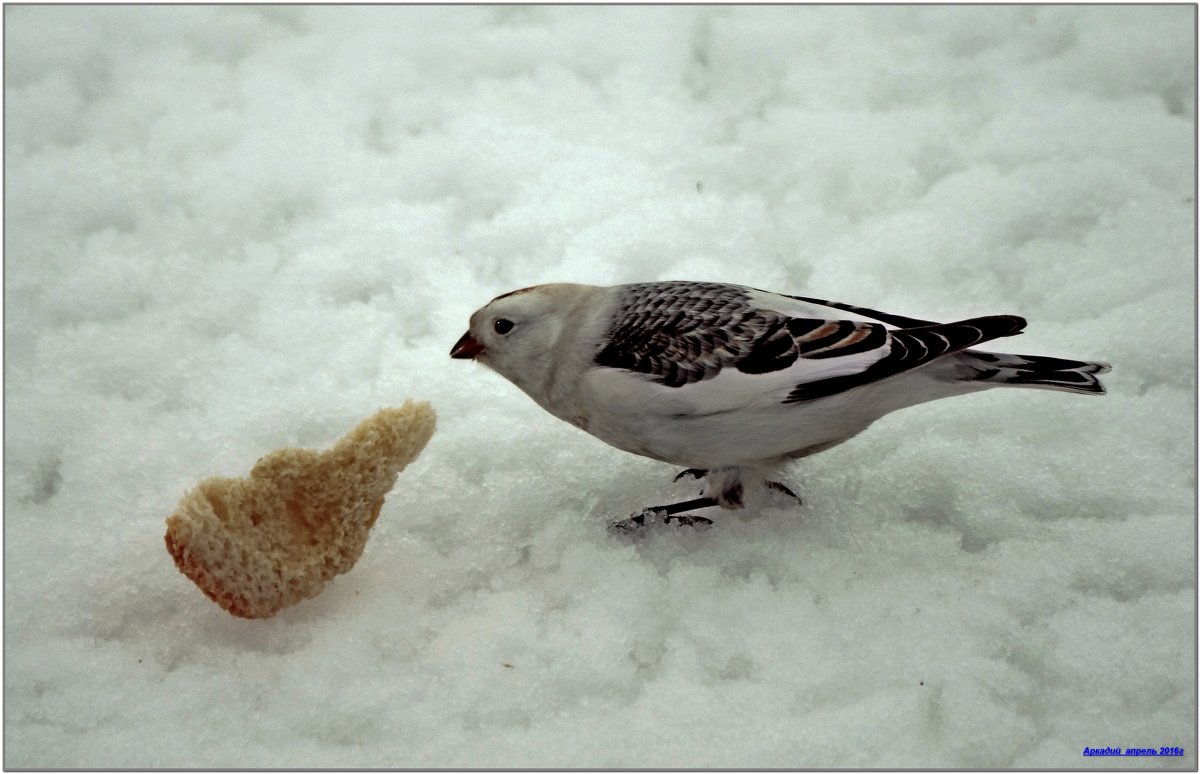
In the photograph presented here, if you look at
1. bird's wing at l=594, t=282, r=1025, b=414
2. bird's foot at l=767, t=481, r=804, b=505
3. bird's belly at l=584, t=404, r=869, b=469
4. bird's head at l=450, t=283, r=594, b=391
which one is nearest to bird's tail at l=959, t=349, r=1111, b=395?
bird's wing at l=594, t=282, r=1025, b=414

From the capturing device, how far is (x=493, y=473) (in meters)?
3.60

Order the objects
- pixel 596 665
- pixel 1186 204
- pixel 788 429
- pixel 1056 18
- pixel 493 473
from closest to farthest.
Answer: pixel 596 665 < pixel 788 429 < pixel 493 473 < pixel 1186 204 < pixel 1056 18

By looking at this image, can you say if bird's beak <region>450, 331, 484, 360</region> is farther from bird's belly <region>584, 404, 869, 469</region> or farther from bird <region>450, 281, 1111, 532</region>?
bird's belly <region>584, 404, 869, 469</region>

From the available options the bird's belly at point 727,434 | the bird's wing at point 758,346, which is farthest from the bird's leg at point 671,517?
the bird's wing at point 758,346

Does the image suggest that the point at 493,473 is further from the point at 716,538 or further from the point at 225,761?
the point at 225,761

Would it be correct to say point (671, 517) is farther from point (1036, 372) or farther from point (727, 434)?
point (1036, 372)

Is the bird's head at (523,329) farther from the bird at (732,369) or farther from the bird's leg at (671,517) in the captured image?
the bird's leg at (671,517)

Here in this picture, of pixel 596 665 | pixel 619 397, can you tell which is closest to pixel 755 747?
pixel 596 665

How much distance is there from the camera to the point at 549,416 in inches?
153

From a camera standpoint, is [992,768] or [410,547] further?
[410,547]

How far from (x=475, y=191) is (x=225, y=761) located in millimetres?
2764

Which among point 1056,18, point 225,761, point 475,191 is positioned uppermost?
point 1056,18

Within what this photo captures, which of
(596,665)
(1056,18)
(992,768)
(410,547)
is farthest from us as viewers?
(1056,18)

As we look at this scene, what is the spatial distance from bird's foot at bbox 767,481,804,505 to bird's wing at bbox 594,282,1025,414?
19.2 inches
